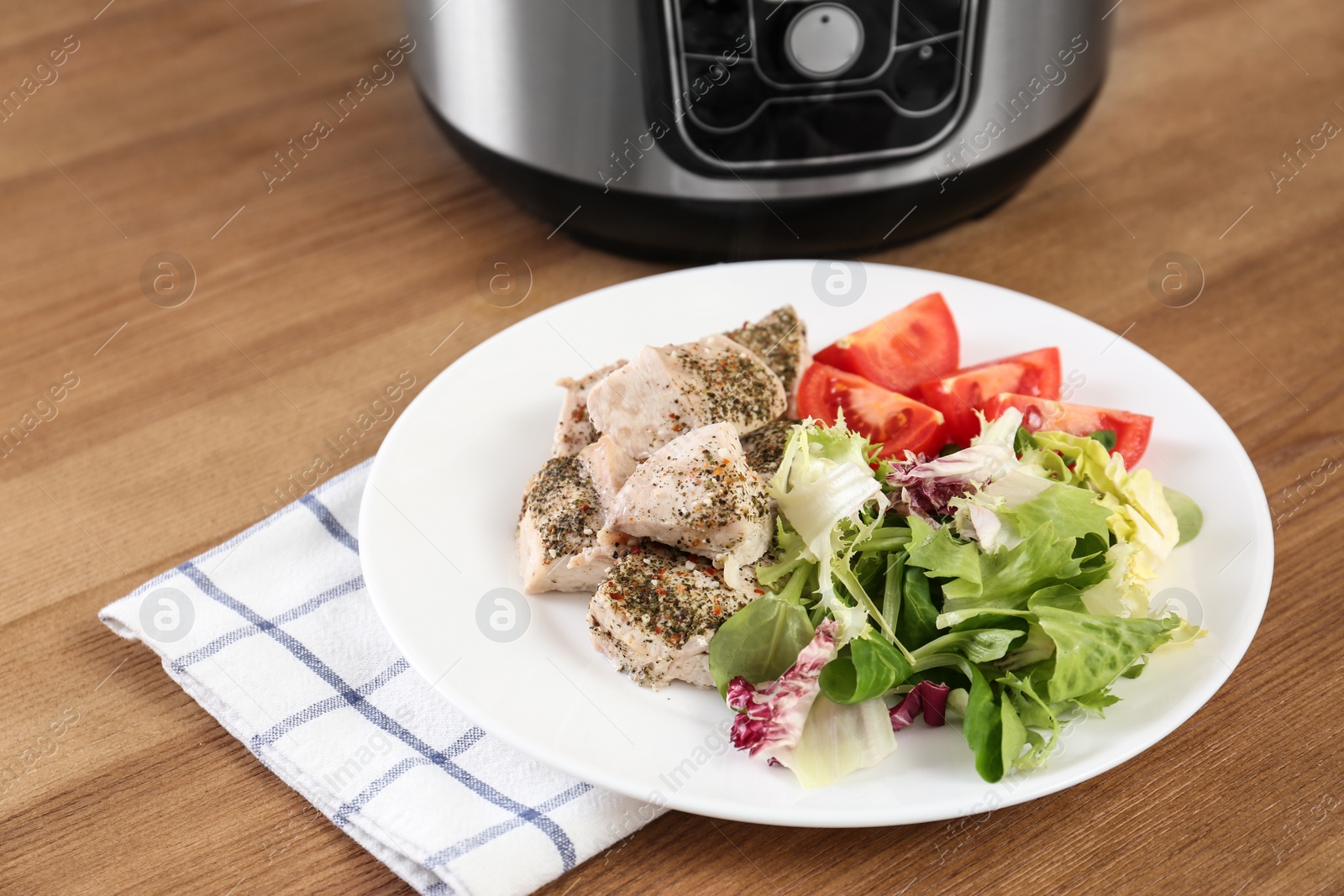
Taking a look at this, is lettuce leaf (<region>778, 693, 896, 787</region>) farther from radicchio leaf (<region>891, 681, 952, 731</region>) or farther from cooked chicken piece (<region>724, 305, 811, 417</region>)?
cooked chicken piece (<region>724, 305, 811, 417</region>)

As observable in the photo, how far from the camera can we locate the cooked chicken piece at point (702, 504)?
1.08 meters

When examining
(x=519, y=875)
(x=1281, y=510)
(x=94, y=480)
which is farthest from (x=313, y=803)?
(x=1281, y=510)

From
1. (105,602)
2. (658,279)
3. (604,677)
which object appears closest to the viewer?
(604,677)

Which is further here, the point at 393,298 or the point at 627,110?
the point at 393,298

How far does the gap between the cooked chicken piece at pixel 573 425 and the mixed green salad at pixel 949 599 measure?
23 cm

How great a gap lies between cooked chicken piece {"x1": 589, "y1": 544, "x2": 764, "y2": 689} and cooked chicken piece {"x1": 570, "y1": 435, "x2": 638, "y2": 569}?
2 cm

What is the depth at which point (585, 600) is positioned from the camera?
114cm

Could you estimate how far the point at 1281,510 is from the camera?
1.32 m

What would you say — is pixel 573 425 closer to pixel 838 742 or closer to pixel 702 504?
pixel 702 504

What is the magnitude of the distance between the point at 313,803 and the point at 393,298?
2.77ft

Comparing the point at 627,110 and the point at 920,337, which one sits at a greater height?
the point at 627,110

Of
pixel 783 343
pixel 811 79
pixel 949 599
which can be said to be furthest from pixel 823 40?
pixel 949 599

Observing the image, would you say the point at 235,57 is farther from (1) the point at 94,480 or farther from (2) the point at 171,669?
(2) the point at 171,669

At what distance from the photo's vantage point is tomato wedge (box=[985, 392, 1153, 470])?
123 centimetres
